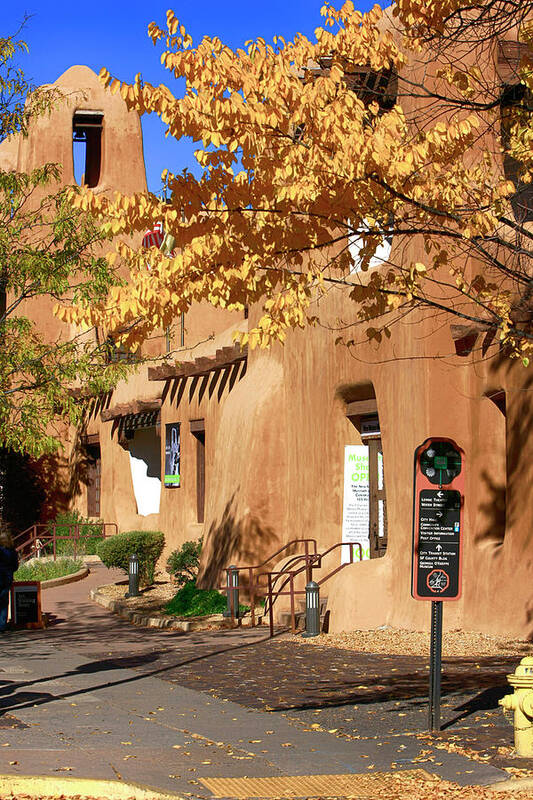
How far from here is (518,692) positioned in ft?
25.9

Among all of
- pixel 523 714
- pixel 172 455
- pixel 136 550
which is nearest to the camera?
pixel 523 714

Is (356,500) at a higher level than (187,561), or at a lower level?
higher

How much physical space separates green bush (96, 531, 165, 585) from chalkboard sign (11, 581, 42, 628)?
5.29 metres

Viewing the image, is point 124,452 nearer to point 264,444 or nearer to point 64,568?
point 64,568

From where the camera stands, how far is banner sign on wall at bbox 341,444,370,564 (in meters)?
17.6

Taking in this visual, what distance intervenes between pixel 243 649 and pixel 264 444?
226 inches

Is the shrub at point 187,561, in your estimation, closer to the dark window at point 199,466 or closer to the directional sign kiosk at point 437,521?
the dark window at point 199,466

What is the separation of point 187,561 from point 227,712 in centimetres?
1313

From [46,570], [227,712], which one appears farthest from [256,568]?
[46,570]

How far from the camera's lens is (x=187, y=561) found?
76.1 ft

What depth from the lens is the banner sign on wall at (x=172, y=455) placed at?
26.6 meters

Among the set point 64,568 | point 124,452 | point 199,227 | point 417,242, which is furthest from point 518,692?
point 124,452

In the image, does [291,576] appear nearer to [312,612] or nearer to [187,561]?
[312,612]

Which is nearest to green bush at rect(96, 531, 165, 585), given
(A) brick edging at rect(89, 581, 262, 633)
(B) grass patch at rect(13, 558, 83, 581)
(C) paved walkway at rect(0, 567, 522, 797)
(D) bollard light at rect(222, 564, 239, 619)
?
(A) brick edging at rect(89, 581, 262, 633)
